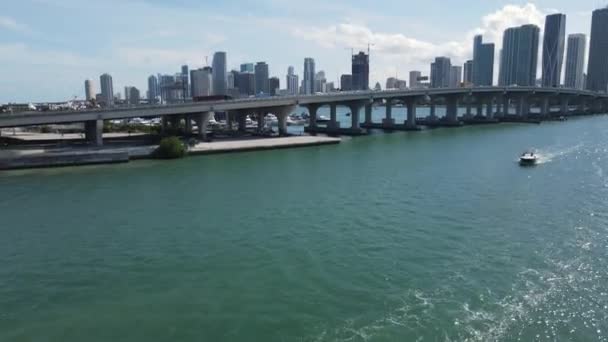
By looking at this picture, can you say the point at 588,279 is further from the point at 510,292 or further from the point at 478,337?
the point at 478,337

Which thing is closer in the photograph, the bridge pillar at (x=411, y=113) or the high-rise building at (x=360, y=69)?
the bridge pillar at (x=411, y=113)

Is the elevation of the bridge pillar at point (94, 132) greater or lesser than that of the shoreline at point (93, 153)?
greater

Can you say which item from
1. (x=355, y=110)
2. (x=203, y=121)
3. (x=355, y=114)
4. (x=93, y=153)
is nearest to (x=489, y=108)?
(x=355, y=110)

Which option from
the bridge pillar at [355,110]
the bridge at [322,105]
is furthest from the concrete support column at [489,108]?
the bridge pillar at [355,110]

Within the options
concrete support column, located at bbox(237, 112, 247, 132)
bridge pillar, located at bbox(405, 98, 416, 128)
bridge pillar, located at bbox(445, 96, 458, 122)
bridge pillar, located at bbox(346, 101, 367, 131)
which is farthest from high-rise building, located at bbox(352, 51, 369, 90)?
concrete support column, located at bbox(237, 112, 247, 132)

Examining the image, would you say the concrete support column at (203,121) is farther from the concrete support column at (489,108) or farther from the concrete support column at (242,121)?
the concrete support column at (489,108)

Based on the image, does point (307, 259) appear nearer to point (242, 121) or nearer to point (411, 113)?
point (242, 121)
